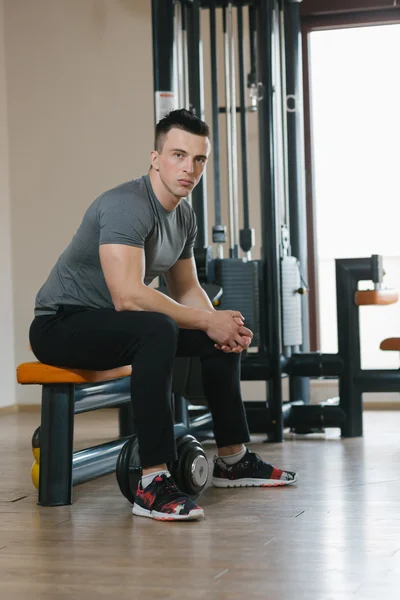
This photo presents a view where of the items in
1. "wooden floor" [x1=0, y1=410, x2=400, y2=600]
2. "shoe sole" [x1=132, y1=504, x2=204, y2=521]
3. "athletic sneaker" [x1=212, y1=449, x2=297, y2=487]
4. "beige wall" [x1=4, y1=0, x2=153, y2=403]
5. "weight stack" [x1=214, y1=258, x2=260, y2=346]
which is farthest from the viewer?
"beige wall" [x1=4, y1=0, x2=153, y2=403]

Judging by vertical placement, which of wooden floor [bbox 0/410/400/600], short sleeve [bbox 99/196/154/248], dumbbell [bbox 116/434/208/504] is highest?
short sleeve [bbox 99/196/154/248]

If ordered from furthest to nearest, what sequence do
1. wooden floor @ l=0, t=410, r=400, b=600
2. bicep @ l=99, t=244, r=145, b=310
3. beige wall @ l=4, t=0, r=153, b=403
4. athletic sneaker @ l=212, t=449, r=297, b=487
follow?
1. beige wall @ l=4, t=0, r=153, b=403
2. athletic sneaker @ l=212, t=449, r=297, b=487
3. bicep @ l=99, t=244, r=145, b=310
4. wooden floor @ l=0, t=410, r=400, b=600

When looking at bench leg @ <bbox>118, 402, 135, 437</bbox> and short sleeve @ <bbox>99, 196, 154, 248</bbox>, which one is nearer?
short sleeve @ <bbox>99, 196, 154, 248</bbox>

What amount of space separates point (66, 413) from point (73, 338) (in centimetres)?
22

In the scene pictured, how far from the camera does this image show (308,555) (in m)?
1.88

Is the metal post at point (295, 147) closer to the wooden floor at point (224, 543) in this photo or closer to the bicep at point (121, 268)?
the wooden floor at point (224, 543)

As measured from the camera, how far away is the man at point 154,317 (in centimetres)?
229

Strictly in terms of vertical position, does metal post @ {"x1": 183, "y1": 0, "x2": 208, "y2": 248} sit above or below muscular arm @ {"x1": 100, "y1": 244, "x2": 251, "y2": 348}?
above

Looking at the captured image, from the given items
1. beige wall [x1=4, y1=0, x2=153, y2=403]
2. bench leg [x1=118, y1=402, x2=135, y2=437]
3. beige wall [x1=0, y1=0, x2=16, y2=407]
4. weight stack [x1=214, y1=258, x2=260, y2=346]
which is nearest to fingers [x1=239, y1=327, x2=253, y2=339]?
weight stack [x1=214, y1=258, x2=260, y2=346]

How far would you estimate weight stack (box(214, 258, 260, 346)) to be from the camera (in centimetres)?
371

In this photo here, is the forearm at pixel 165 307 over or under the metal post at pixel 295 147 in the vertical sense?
under

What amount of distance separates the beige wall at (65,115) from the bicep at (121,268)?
3060mm

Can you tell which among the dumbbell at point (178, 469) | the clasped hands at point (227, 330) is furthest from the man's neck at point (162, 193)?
the dumbbell at point (178, 469)

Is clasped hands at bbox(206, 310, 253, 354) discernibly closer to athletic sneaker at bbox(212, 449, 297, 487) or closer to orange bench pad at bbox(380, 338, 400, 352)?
athletic sneaker at bbox(212, 449, 297, 487)
